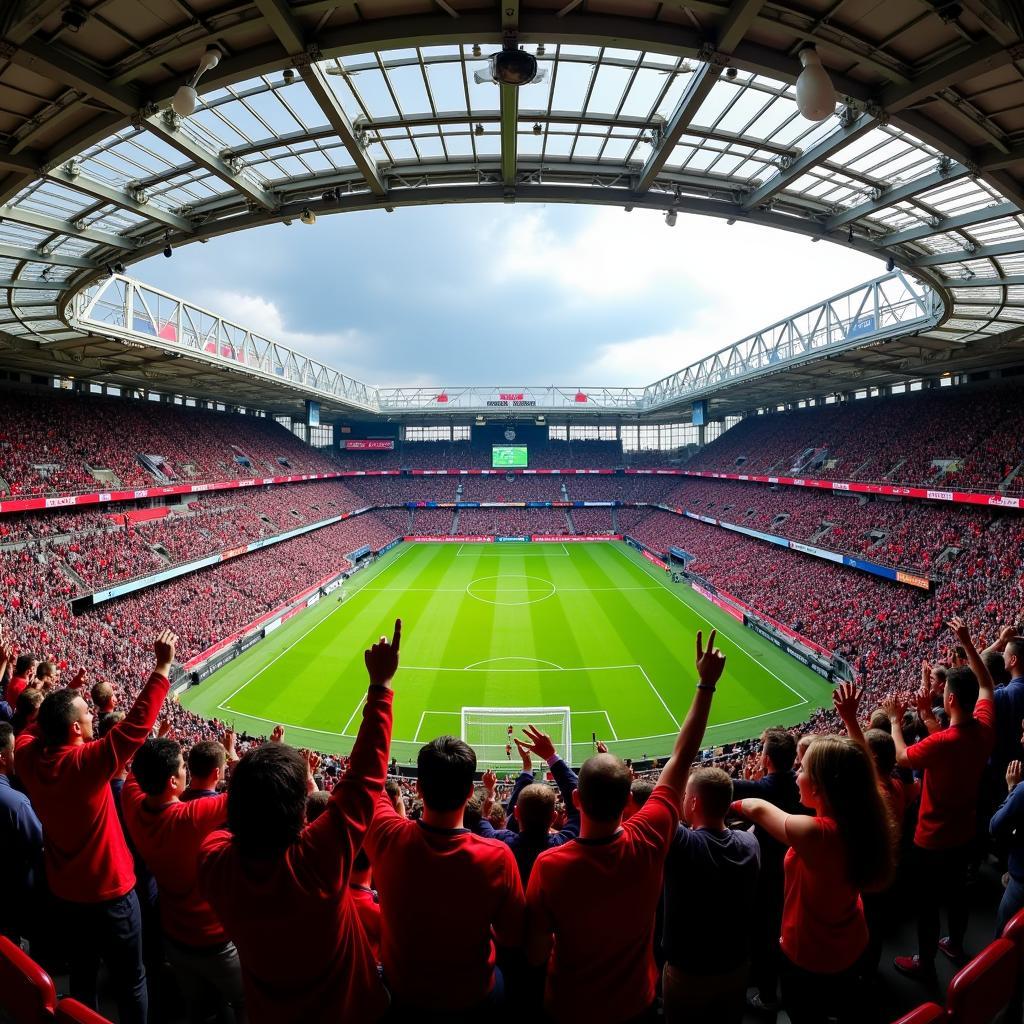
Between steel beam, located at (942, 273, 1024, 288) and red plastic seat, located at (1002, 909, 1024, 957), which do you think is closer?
red plastic seat, located at (1002, 909, 1024, 957)

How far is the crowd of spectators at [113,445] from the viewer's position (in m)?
25.5

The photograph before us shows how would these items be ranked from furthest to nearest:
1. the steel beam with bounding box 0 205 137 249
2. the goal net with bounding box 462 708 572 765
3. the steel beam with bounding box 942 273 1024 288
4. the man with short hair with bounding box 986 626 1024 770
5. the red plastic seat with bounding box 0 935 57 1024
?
1. the goal net with bounding box 462 708 572 765
2. the steel beam with bounding box 942 273 1024 288
3. the steel beam with bounding box 0 205 137 249
4. the man with short hair with bounding box 986 626 1024 770
5. the red plastic seat with bounding box 0 935 57 1024

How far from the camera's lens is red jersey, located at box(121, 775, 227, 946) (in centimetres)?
315

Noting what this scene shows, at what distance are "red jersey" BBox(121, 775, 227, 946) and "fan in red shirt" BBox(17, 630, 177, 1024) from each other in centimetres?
40

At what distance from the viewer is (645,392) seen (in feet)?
204

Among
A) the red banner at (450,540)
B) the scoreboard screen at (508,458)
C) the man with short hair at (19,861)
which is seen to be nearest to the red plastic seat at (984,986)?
the man with short hair at (19,861)

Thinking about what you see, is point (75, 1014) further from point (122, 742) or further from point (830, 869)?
point (830, 869)

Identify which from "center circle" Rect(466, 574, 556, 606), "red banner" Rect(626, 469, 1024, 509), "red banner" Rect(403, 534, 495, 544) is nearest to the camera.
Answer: "red banner" Rect(626, 469, 1024, 509)

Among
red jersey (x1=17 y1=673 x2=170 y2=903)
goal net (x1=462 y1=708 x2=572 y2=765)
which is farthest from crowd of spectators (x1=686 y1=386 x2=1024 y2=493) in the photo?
red jersey (x1=17 y1=673 x2=170 y2=903)

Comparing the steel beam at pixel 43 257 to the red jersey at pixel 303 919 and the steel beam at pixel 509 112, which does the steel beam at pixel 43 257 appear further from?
the red jersey at pixel 303 919

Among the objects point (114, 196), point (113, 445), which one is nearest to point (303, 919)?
point (114, 196)

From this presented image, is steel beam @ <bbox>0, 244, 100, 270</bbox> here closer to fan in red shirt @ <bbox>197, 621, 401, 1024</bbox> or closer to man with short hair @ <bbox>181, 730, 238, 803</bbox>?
man with short hair @ <bbox>181, 730, 238, 803</bbox>

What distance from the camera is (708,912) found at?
8.61 ft

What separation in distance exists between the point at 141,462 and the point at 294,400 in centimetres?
1525
